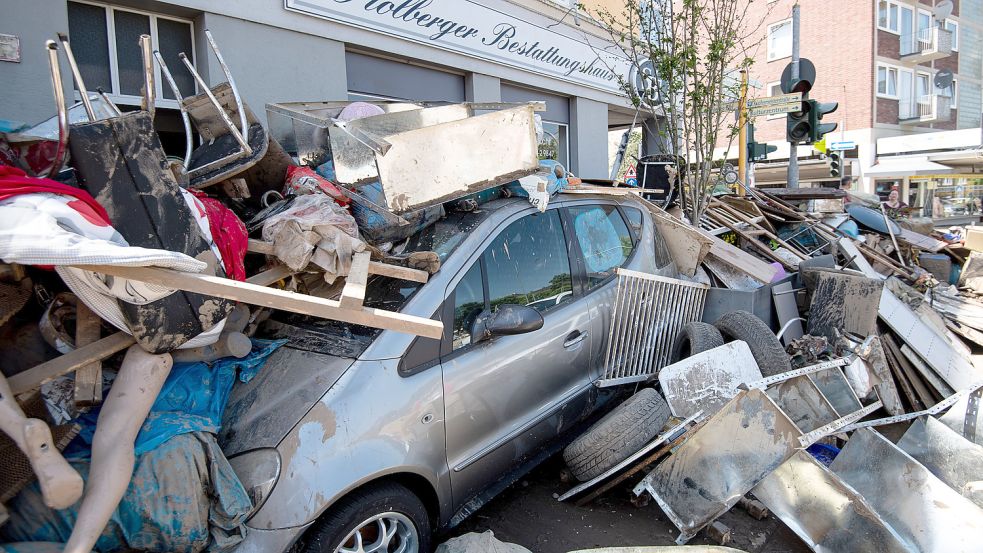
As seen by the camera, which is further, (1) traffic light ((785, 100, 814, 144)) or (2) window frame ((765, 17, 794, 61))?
(2) window frame ((765, 17, 794, 61))

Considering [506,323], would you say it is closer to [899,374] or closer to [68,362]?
[68,362]

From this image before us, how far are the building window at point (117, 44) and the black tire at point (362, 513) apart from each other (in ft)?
15.1

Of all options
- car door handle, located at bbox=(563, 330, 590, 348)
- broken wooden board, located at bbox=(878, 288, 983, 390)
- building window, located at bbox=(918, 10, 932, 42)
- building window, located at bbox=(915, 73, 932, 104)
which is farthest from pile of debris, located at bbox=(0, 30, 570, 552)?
building window, located at bbox=(915, 73, 932, 104)

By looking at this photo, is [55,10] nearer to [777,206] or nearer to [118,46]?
[118,46]

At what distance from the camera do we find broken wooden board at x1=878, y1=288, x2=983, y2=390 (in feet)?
15.7

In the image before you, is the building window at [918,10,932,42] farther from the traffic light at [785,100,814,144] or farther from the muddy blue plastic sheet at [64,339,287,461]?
the muddy blue plastic sheet at [64,339,287,461]

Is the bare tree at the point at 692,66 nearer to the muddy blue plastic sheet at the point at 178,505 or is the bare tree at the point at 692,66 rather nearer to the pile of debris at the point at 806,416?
the pile of debris at the point at 806,416

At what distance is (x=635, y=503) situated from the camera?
10.8 feet

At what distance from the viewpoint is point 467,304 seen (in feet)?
9.47

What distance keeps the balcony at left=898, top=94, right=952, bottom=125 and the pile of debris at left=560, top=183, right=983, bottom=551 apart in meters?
27.5

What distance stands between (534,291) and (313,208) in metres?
1.28

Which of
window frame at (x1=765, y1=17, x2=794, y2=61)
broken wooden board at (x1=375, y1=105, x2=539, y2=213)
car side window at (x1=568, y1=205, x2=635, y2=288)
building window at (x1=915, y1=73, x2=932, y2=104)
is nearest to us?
broken wooden board at (x1=375, y1=105, x2=539, y2=213)

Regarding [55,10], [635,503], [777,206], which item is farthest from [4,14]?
[777,206]

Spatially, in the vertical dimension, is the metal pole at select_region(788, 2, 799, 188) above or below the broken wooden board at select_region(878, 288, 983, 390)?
above
